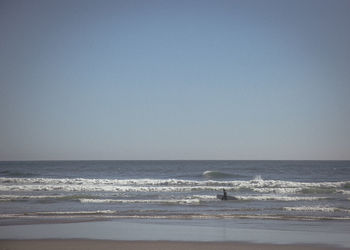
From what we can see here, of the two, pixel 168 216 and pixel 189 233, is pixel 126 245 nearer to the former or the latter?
pixel 189 233

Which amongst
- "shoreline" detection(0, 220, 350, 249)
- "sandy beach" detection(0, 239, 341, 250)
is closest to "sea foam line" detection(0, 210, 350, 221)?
"shoreline" detection(0, 220, 350, 249)

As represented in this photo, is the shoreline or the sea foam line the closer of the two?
the shoreline

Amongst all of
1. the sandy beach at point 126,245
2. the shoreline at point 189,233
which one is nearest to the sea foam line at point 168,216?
the shoreline at point 189,233

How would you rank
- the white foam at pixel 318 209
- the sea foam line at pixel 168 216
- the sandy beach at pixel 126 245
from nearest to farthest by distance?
1. the sandy beach at pixel 126 245
2. the sea foam line at pixel 168 216
3. the white foam at pixel 318 209

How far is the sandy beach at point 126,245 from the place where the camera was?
11344mm

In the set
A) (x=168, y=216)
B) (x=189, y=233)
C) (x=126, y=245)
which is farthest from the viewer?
(x=168, y=216)

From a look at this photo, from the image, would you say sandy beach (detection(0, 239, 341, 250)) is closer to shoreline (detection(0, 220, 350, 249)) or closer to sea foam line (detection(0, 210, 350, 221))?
shoreline (detection(0, 220, 350, 249))

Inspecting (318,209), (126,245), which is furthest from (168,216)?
(318,209)

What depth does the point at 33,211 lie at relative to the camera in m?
18.8

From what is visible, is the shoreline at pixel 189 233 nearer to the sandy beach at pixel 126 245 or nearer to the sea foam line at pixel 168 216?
the sandy beach at pixel 126 245

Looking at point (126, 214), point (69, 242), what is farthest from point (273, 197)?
point (69, 242)

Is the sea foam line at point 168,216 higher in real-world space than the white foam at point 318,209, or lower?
lower

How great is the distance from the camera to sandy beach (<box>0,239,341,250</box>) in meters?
11.3

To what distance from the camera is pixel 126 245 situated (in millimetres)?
11633
